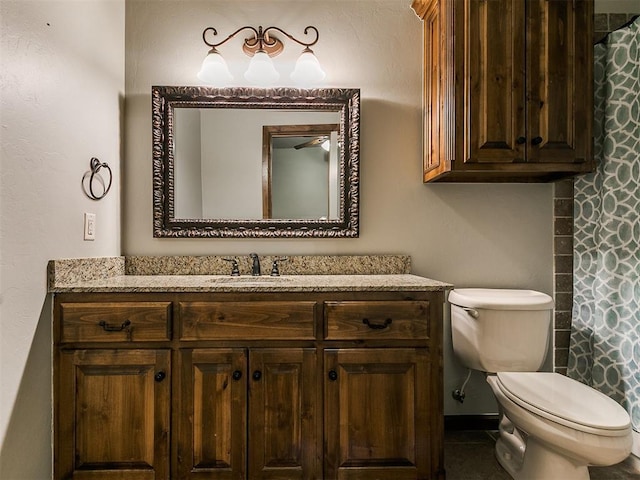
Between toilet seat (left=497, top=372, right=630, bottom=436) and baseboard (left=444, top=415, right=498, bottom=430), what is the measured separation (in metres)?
0.56

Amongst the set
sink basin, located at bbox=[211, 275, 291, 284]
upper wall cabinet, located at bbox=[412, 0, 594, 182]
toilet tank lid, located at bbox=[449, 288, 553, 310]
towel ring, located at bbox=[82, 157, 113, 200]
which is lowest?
toilet tank lid, located at bbox=[449, 288, 553, 310]

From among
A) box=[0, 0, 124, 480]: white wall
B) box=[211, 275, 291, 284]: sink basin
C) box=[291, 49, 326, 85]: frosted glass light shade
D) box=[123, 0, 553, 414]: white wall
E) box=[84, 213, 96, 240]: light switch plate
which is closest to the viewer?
box=[0, 0, 124, 480]: white wall

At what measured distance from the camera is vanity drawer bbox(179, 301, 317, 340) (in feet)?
4.80

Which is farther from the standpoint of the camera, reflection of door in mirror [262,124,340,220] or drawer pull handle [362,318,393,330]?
reflection of door in mirror [262,124,340,220]

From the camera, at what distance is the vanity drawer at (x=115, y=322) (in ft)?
4.70

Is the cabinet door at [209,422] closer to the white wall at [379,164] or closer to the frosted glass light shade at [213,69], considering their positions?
the white wall at [379,164]

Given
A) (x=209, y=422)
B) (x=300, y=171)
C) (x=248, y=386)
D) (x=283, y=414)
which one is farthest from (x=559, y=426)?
(x=300, y=171)

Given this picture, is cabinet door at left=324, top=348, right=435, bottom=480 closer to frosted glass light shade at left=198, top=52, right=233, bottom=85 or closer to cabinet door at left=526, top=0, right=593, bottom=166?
cabinet door at left=526, top=0, right=593, bottom=166

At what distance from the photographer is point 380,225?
6.72 feet

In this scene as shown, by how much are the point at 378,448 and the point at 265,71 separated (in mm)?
1763

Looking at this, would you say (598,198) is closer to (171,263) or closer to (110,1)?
(171,263)

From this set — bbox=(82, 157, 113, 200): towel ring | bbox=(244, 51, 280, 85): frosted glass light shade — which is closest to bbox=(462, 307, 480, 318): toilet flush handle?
bbox=(244, 51, 280, 85): frosted glass light shade

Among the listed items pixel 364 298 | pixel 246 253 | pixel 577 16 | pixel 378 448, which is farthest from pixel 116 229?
pixel 577 16

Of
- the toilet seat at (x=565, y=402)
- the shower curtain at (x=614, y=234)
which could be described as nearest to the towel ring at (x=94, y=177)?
the toilet seat at (x=565, y=402)
